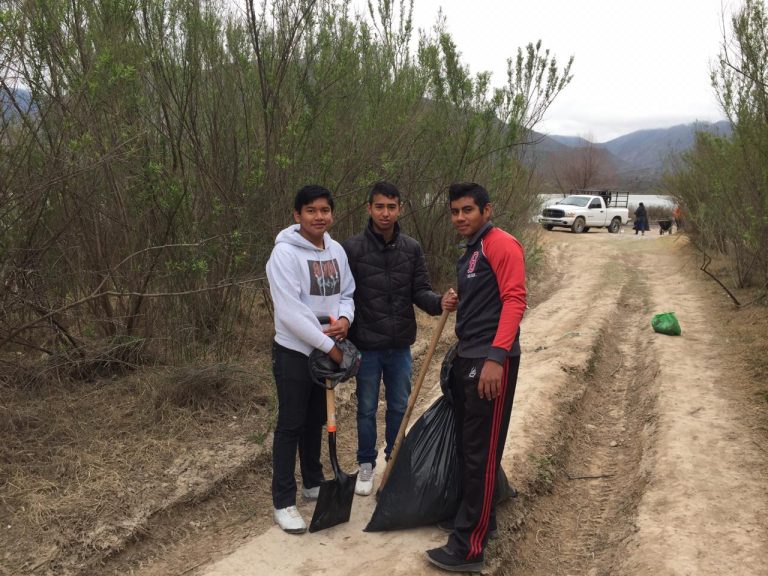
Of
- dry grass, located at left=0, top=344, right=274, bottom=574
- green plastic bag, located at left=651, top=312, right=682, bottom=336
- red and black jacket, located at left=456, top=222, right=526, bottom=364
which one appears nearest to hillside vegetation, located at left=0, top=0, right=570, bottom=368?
dry grass, located at left=0, top=344, right=274, bottom=574

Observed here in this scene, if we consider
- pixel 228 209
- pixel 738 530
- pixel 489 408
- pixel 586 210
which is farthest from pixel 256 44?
pixel 586 210

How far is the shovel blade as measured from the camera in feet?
10.6

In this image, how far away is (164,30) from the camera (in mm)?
4844

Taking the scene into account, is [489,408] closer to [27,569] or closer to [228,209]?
Answer: [27,569]

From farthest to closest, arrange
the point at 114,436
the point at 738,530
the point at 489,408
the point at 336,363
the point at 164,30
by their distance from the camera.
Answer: the point at 164,30 → the point at 114,436 → the point at 738,530 → the point at 336,363 → the point at 489,408

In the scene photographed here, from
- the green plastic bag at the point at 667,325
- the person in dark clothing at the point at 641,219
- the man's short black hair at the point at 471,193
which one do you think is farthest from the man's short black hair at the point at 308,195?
the person in dark clothing at the point at 641,219

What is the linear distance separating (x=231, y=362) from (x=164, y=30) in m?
2.77

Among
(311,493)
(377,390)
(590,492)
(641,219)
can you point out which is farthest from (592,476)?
(641,219)

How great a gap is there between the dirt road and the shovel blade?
0.06m

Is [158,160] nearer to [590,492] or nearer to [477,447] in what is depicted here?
[477,447]

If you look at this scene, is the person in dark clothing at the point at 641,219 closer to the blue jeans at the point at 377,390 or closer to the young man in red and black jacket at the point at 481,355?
the blue jeans at the point at 377,390

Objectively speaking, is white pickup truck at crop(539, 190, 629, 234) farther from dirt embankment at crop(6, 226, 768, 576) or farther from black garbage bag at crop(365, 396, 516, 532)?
black garbage bag at crop(365, 396, 516, 532)

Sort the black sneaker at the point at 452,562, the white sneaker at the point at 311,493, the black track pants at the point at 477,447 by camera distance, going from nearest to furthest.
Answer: the black track pants at the point at 477,447, the black sneaker at the point at 452,562, the white sneaker at the point at 311,493

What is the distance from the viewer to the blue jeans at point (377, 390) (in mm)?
3473
